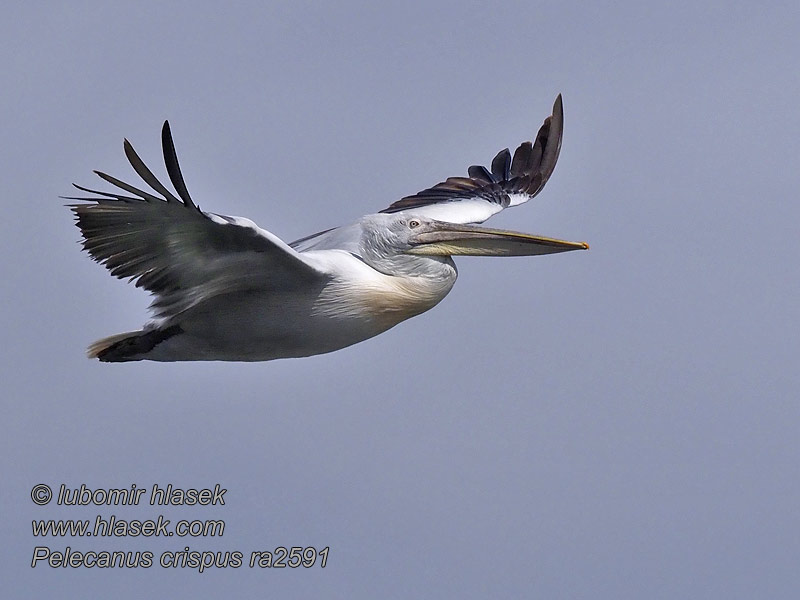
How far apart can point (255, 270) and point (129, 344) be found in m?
1.30

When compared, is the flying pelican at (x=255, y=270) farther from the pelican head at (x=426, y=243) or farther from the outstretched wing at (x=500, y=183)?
the outstretched wing at (x=500, y=183)

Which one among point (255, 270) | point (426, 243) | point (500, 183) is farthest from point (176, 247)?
point (500, 183)

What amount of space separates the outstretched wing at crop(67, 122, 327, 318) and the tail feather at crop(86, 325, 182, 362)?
0.82 feet

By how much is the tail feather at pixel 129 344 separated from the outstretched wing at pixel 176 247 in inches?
9.9

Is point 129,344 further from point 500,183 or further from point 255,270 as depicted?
point 500,183

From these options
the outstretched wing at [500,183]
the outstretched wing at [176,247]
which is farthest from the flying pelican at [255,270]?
the outstretched wing at [500,183]

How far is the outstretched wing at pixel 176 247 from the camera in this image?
7762mm

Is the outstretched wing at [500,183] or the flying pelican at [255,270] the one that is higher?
the outstretched wing at [500,183]

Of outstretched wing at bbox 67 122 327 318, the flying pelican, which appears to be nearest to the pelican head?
the flying pelican

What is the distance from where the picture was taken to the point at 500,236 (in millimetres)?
9711

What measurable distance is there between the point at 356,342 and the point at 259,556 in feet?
5.71

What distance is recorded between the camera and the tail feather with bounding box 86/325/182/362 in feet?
29.8

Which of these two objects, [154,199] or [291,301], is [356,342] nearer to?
[291,301]

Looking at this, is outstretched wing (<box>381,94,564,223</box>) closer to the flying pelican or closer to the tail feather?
Result: the flying pelican
